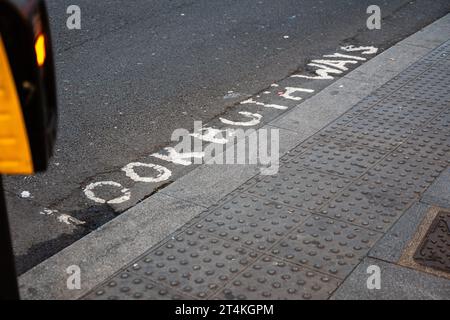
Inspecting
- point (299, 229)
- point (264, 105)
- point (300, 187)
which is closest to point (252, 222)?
point (299, 229)

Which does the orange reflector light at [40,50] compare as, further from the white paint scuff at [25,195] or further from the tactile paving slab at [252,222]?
the white paint scuff at [25,195]

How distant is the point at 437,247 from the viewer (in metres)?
4.25

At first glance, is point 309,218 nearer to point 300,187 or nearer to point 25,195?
point 300,187

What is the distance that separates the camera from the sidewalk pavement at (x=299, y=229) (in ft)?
12.6

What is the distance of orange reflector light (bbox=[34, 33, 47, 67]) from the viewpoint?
7.99ft

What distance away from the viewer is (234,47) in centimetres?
866

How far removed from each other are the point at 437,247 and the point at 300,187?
1.11 metres

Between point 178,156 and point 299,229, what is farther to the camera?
point 178,156

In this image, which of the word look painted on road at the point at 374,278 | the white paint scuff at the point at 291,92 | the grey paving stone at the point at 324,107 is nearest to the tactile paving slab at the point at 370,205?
the word look painted on road at the point at 374,278

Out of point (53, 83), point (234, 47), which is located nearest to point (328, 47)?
point (234, 47)

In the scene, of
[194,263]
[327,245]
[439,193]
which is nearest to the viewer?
[194,263]

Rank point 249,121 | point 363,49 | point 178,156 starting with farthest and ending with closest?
point 363,49 < point 249,121 < point 178,156
